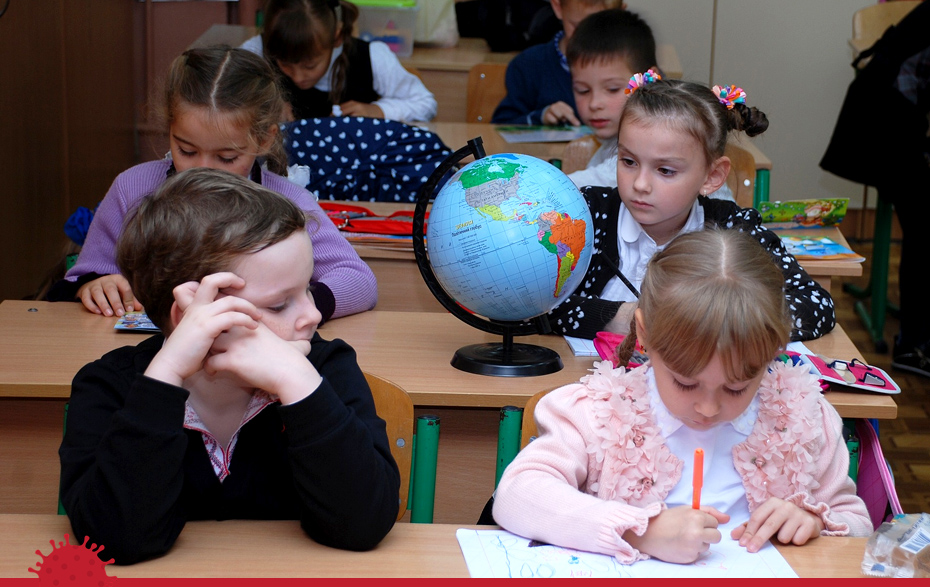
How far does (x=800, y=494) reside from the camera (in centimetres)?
132

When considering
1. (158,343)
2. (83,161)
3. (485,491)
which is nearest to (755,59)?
(83,161)

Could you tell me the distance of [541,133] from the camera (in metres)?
3.82

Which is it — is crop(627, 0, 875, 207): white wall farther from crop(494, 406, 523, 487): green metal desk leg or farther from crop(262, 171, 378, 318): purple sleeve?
crop(494, 406, 523, 487): green metal desk leg

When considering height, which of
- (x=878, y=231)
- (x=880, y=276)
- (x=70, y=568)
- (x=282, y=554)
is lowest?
(x=880, y=276)

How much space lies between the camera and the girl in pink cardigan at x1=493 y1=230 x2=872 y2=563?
4.04 ft

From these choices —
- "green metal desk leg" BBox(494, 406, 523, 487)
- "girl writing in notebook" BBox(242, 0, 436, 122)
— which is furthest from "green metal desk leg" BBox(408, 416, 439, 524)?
Answer: "girl writing in notebook" BBox(242, 0, 436, 122)

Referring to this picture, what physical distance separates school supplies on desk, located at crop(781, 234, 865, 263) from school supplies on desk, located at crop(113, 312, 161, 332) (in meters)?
1.56

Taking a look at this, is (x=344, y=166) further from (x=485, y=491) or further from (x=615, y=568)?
(x=615, y=568)

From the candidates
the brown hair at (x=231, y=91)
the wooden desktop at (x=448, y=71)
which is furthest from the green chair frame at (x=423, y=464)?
the wooden desktop at (x=448, y=71)

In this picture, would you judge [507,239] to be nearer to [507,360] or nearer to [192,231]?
[507,360]

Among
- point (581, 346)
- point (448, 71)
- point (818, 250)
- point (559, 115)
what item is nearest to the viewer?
point (581, 346)

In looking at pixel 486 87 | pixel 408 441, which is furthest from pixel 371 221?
pixel 486 87

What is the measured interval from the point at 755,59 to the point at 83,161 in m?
3.62

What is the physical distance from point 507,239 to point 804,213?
1534mm
